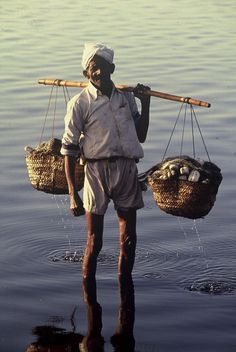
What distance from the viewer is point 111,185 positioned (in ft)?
27.6

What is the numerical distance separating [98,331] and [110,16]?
926 inches

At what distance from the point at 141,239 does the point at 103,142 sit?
234 centimetres

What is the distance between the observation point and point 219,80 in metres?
19.1

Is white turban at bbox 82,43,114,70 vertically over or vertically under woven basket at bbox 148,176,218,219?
over

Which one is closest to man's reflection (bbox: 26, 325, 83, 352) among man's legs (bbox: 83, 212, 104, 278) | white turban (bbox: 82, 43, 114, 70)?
man's legs (bbox: 83, 212, 104, 278)

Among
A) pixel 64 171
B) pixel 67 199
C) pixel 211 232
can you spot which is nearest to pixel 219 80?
pixel 67 199

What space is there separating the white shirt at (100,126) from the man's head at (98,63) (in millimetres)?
94

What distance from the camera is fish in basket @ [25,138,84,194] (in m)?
9.03

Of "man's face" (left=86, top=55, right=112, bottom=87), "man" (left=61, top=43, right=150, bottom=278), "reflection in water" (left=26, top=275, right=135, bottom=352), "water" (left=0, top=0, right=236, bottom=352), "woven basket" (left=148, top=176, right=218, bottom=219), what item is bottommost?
"water" (left=0, top=0, right=236, bottom=352)

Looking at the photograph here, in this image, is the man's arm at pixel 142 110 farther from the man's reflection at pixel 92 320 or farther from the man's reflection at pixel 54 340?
the man's reflection at pixel 54 340

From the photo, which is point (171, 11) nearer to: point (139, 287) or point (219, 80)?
point (219, 80)

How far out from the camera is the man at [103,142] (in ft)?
26.8

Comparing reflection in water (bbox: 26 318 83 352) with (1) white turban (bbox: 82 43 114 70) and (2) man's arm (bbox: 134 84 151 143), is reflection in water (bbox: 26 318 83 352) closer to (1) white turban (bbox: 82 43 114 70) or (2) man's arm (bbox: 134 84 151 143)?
(2) man's arm (bbox: 134 84 151 143)

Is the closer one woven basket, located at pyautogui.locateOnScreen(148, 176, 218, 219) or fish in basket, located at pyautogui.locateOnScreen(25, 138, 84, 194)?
woven basket, located at pyautogui.locateOnScreen(148, 176, 218, 219)
